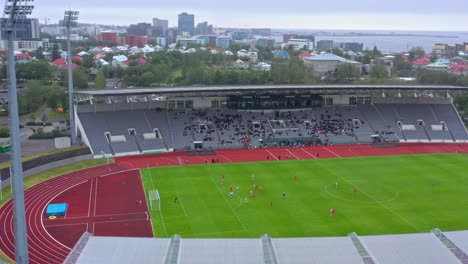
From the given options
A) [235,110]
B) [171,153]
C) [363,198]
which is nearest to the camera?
[363,198]

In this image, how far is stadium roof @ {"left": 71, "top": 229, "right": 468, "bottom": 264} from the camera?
74.9 feet

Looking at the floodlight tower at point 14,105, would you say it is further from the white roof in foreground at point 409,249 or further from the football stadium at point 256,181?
the white roof in foreground at point 409,249

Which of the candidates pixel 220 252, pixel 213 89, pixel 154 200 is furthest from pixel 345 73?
pixel 220 252

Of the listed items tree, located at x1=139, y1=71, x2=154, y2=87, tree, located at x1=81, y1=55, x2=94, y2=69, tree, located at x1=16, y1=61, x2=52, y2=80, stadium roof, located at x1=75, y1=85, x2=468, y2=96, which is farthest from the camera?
tree, located at x1=81, y1=55, x2=94, y2=69

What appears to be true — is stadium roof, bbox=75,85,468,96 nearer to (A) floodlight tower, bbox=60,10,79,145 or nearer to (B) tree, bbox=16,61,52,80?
(A) floodlight tower, bbox=60,10,79,145

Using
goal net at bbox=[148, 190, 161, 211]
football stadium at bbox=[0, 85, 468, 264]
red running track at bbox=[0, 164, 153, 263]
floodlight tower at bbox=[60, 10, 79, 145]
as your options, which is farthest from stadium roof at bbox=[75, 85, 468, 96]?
goal net at bbox=[148, 190, 161, 211]

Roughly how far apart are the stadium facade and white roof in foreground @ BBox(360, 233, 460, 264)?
127 ft

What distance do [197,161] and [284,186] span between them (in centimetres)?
1413

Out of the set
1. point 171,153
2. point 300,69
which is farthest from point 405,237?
point 300,69

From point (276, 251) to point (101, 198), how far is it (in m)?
23.1

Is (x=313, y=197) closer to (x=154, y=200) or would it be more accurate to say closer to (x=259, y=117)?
(x=154, y=200)

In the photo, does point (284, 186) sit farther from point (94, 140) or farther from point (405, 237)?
point (94, 140)

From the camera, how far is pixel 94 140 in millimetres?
57625

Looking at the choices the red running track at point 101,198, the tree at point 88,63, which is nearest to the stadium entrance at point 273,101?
the red running track at point 101,198
